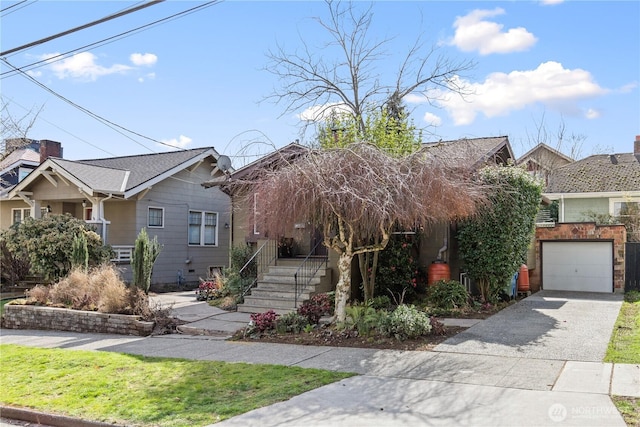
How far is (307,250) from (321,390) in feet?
31.2

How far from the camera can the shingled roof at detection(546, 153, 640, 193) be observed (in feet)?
78.1

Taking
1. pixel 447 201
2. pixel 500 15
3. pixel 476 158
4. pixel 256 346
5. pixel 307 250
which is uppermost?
pixel 500 15

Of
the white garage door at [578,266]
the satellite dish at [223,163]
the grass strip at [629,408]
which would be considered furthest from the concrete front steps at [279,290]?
Result: the white garage door at [578,266]

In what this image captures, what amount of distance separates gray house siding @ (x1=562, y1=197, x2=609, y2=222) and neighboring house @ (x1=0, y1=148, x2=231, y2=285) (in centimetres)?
1561

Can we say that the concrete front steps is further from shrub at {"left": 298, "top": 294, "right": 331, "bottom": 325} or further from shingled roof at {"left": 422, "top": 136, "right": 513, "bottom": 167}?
shingled roof at {"left": 422, "top": 136, "right": 513, "bottom": 167}

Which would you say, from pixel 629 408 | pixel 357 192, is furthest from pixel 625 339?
pixel 357 192

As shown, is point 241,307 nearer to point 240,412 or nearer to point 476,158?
point 476,158

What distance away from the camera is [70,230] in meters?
17.0

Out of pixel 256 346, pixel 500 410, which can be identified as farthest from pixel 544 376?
pixel 256 346

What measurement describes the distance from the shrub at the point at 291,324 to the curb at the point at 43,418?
5.01 m

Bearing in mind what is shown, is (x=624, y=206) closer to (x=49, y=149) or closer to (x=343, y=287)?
(x=343, y=287)

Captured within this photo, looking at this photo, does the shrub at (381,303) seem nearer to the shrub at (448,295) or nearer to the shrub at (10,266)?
the shrub at (448,295)

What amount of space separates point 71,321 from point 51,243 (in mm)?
4650

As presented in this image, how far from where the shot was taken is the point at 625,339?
9.33 meters
